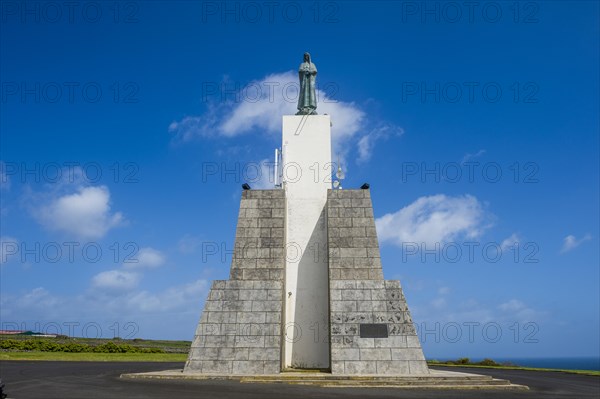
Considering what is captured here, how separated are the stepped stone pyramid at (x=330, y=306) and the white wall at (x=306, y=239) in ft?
1.63

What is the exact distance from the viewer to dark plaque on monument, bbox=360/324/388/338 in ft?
57.3

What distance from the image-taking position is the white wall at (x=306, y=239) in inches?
788

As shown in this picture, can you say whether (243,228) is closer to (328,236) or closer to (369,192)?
(328,236)

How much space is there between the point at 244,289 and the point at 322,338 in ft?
13.4

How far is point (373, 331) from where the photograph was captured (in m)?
17.5

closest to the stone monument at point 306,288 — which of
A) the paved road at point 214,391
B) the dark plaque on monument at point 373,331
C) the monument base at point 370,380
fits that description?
the dark plaque on monument at point 373,331

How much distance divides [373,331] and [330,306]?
72.5 inches

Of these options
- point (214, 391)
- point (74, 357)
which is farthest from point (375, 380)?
point (74, 357)

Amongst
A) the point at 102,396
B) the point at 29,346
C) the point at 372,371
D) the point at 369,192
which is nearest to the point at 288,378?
the point at 372,371

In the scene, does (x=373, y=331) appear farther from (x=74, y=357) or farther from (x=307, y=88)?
(x=74, y=357)

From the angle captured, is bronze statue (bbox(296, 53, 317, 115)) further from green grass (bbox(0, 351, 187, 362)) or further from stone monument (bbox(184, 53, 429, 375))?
green grass (bbox(0, 351, 187, 362))

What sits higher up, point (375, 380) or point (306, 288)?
point (306, 288)

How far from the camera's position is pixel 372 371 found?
16.6 meters

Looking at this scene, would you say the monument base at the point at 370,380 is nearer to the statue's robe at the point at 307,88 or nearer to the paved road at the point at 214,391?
the paved road at the point at 214,391
